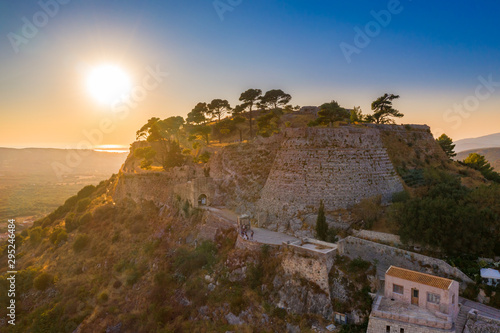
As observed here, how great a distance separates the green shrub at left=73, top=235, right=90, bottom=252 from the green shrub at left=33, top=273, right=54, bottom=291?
13.2 ft

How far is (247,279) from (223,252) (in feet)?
13.0

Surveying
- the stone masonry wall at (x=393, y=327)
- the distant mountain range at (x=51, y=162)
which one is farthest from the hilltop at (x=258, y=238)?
the distant mountain range at (x=51, y=162)

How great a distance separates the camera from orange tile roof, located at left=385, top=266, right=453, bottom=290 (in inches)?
542

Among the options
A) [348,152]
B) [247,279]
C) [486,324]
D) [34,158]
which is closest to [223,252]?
[247,279]

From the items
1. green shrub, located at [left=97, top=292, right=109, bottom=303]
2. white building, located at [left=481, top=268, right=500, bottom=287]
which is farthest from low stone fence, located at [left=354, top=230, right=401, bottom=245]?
green shrub, located at [left=97, top=292, right=109, bottom=303]

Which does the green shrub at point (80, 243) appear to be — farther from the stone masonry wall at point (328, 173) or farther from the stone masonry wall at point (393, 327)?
the stone masonry wall at point (393, 327)

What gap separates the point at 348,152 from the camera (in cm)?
2458

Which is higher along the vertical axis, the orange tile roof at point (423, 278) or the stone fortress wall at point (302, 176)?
the stone fortress wall at point (302, 176)

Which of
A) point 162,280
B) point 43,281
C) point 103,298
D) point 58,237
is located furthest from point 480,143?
point 43,281

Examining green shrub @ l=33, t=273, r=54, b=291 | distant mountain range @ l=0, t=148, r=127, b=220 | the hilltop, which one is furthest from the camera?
distant mountain range @ l=0, t=148, r=127, b=220

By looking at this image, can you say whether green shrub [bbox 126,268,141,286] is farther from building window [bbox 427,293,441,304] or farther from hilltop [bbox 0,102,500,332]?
building window [bbox 427,293,441,304]

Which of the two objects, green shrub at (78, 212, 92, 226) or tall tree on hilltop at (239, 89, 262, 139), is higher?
tall tree on hilltop at (239, 89, 262, 139)

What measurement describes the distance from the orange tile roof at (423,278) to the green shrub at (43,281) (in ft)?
103

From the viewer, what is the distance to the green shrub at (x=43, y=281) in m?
29.8
